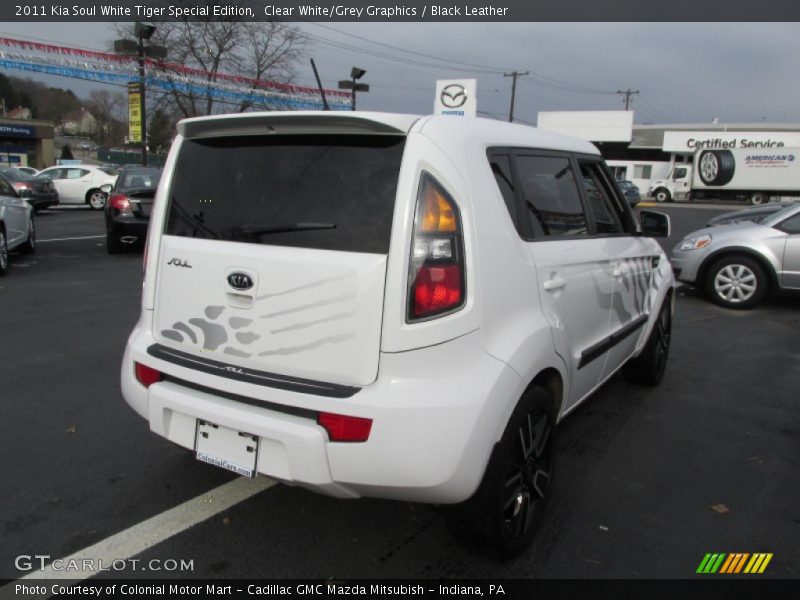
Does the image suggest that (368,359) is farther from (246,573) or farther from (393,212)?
(246,573)

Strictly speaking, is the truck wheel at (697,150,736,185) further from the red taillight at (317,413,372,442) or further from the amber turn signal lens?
the red taillight at (317,413,372,442)

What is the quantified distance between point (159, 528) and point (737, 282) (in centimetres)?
790

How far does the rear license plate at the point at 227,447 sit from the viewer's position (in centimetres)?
224

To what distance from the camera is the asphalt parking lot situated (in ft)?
8.34

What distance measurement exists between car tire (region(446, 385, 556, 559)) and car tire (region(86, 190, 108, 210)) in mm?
22770

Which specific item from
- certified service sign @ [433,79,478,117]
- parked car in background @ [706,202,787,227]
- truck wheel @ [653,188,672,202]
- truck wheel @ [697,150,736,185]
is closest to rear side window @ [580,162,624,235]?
parked car in background @ [706,202,787,227]

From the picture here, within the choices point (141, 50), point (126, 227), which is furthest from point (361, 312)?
point (141, 50)

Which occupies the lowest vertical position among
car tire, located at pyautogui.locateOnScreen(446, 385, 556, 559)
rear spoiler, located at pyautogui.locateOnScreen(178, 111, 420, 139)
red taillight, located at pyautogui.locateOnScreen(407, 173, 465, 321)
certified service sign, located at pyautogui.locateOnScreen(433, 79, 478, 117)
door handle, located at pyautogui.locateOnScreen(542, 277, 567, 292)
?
car tire, located at pyautogui.locateOnScreen(446, 385, 556, 559)

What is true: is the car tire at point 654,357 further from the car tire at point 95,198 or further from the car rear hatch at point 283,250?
the car tire at point 95,198

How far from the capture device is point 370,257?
214 cm

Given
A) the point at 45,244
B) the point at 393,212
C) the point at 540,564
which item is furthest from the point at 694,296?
the point at 45,244

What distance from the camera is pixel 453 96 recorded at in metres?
11.9

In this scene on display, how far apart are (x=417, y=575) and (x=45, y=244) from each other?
41.1 feet

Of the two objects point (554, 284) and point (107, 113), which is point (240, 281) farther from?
point (107, 113)
